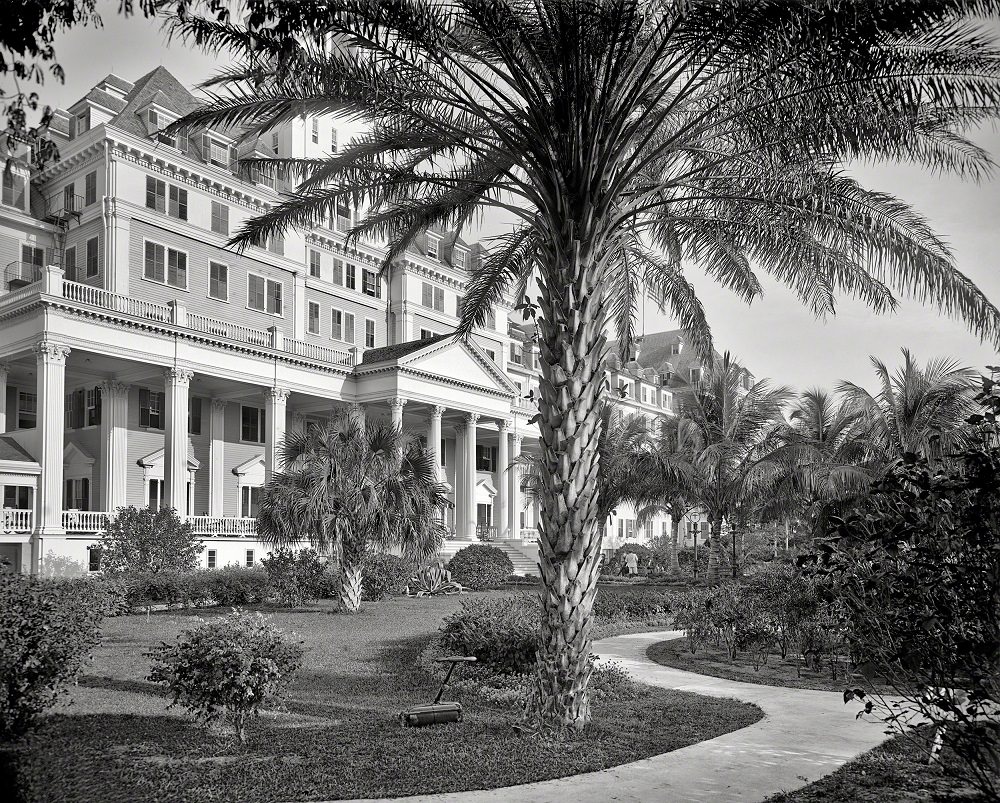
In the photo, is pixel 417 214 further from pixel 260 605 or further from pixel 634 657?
pixel 260 605

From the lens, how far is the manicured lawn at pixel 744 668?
13.6 m

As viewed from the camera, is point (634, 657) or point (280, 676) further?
point (634, 657)

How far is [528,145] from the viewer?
9703 millimetres

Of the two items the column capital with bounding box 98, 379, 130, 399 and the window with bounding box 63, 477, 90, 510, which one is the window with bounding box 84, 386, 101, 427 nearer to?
the column capital with bounding box 98, 379, 130, 399

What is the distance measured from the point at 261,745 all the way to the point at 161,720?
1.94 meters

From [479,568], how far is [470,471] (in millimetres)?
9345

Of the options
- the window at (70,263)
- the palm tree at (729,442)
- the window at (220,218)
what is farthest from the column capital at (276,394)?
the palm tree at (729,442)

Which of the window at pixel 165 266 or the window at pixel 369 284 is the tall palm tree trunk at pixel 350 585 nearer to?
the window at pixel 165 266

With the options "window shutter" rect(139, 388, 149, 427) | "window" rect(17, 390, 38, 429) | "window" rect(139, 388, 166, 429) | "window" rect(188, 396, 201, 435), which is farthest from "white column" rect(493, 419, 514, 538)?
"window" rect(17, 390, 38, 429)

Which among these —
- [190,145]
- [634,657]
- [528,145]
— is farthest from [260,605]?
[190,145]

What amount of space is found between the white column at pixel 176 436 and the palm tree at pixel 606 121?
77.7 feet

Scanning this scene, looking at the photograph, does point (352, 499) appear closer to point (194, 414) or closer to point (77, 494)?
point (77, 494)

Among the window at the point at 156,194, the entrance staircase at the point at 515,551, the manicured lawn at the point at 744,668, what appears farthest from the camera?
the entrance staircase at the point at 515,551

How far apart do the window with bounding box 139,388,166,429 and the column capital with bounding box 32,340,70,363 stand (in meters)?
7.28
